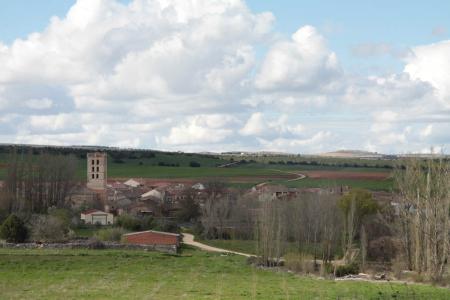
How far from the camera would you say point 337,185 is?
287 ft

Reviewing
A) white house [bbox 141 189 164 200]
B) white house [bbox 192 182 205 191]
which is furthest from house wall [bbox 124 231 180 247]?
white house [bbox 192 182 205 191]

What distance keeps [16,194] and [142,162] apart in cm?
7015

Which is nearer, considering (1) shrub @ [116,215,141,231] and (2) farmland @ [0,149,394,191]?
(1) shrub @ [116,215,141,231]

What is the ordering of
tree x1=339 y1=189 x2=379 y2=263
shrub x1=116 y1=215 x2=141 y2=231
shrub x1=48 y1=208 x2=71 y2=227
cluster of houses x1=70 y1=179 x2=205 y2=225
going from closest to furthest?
tree x1=339 y1=189 x2=379 y2=263 → shrub x1=48 y1=208 x2=71 y2=227 → shrub x1=116 y1=215 x2=141 y2=231 → cluster of houses x1=70 y1=179 x2=205 y2=225

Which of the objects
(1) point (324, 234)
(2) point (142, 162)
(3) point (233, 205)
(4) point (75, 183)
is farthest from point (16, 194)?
(2) point (142, 162)

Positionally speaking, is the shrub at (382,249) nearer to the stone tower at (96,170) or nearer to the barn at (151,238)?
the barn at (151,238)

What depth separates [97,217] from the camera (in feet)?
274

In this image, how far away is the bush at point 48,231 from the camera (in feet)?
199

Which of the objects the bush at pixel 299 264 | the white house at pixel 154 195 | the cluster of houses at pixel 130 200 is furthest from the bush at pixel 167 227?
the bush at pixel 299 264

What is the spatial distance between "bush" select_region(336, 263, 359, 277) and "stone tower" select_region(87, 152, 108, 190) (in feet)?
207

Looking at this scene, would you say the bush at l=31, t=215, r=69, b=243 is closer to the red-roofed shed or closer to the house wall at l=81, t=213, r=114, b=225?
the red-roofed shed

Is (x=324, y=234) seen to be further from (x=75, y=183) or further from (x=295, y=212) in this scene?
(x=75, y=183)

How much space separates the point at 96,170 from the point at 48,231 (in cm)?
4709

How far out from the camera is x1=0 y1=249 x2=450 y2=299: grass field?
1070 inches
